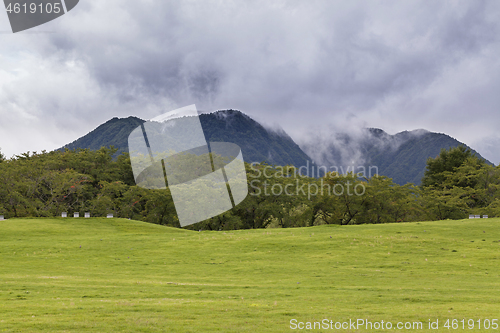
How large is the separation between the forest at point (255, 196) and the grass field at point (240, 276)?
453 inches

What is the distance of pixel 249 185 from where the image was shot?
166 ft

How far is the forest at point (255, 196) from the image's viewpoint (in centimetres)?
4403

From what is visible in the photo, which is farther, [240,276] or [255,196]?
[255,196]

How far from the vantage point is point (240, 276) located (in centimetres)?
1823

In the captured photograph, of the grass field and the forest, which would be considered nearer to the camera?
the grass field

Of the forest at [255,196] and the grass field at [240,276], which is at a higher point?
the forest at [255,196]

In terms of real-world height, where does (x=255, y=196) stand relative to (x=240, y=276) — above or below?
above

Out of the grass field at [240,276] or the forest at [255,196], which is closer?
the grass field at [240,276]

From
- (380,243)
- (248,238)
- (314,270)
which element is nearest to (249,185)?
(248,238)

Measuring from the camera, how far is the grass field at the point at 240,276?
9656mm

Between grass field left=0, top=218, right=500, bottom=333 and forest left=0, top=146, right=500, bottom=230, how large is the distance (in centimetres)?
1151

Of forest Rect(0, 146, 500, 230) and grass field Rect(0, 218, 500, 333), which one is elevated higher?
forest Rect(0, 146, 500, 230)

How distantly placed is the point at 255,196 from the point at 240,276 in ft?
104

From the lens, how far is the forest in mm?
44031
